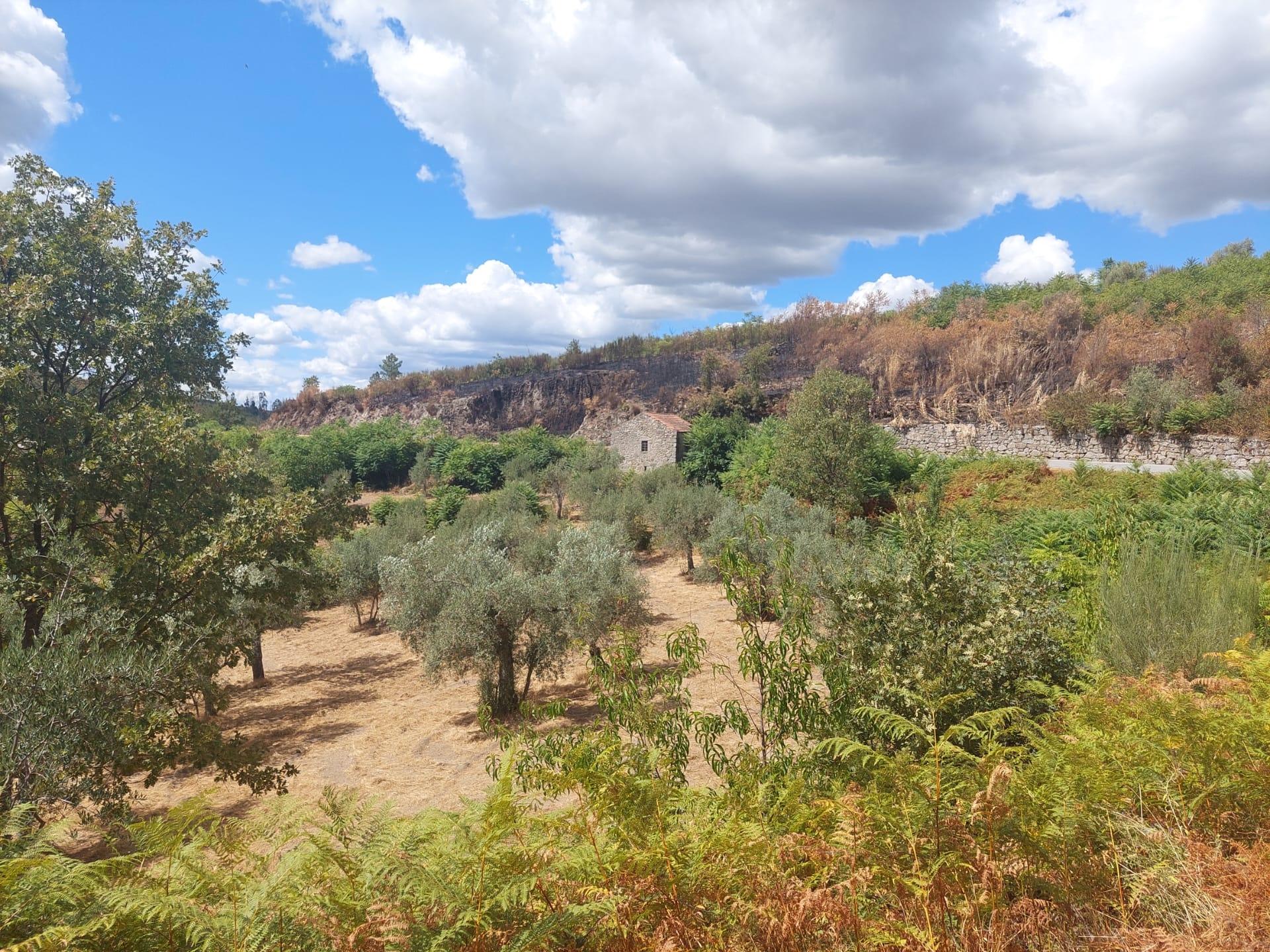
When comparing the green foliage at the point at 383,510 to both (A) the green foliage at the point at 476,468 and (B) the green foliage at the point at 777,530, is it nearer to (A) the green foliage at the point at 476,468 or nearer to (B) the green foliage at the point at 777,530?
(A) the green foliage at the point at 476,468

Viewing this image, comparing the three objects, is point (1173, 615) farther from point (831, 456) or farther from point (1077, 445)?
point (1077, 445)

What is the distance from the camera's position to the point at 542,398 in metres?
38.2

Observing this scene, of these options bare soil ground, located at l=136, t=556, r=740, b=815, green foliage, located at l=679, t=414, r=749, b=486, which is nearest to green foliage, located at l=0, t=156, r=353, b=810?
bare soil ground, located at l=136, t=556, r=740, b=815

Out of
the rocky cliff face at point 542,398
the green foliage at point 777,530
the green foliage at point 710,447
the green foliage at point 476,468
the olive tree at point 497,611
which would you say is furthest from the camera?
the rocky cliff face at point 542,398

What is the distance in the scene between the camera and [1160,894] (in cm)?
191

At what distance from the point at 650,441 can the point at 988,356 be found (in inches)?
502

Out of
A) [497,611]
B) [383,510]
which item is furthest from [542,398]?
[497,611]

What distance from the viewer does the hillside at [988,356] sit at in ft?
58.9

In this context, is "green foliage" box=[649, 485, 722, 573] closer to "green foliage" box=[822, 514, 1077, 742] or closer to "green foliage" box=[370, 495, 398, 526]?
"green foliage" box=[370, 495, 398, 526]

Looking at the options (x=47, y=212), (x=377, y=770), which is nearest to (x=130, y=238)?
(x=47, y=212)

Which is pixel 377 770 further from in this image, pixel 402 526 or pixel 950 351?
pixel 950 351

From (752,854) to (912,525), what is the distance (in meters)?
3.07

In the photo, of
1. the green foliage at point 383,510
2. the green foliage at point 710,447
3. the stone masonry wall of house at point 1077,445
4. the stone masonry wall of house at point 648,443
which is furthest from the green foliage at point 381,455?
the stone masonry wall of house at point 1077,445

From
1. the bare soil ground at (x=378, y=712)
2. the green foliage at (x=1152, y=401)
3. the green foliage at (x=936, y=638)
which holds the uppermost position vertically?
the green foliage at (x=1152, y=401)
